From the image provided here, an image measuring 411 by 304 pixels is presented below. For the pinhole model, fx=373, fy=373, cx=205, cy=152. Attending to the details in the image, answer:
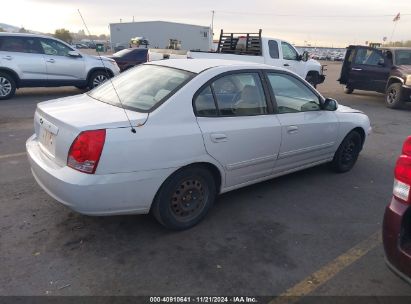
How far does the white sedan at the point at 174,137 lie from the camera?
3.02 m

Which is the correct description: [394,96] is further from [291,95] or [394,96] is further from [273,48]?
[291,95]

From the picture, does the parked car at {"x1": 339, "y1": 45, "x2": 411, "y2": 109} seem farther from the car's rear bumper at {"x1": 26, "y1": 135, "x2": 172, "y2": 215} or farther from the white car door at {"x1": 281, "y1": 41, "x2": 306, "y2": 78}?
the car's rear bumper at {"x1": 26, "y1": 135, "x2": 172, "y2": 215}

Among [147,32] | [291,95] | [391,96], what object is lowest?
[147,32]

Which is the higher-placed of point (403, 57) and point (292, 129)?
point (403, 57)

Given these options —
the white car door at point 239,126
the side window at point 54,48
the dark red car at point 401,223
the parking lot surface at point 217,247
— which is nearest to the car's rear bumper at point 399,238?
the dark red car at point 401,223

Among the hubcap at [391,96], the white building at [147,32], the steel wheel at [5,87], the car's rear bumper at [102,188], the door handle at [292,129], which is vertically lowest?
the white building at [147,32]

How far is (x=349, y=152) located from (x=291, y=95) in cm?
157

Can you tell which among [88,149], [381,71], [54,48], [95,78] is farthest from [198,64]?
[381,71]

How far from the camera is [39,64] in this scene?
10602 millimetres

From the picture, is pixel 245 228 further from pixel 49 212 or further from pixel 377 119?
pixel 377 119

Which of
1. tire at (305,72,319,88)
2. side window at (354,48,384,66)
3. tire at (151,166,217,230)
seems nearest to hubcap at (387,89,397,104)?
side window at (354,48,384,66)

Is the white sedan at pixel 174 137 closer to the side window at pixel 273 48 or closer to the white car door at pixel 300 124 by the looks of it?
the white car door at pixel 300 124

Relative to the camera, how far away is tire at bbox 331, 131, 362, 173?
5250 mm

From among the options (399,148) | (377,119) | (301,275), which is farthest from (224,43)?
(301,275)
